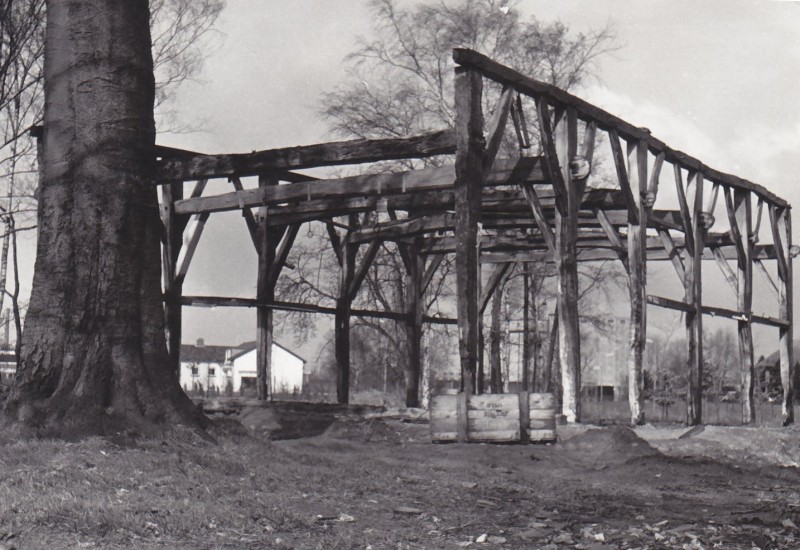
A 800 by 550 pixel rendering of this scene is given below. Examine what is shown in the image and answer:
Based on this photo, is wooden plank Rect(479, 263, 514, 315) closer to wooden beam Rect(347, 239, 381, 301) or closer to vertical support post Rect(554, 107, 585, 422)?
wooden beam Rect(347, 239, 381, 301)

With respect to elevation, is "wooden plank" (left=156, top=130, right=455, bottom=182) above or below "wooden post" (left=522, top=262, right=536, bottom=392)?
above

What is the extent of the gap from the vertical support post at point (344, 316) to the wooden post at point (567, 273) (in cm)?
623

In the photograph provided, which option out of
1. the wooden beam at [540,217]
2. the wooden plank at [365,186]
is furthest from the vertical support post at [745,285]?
the wooden plank at [365,186]

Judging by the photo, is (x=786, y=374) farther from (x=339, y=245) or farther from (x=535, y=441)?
(x=535, y=441)

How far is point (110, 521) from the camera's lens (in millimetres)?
6012

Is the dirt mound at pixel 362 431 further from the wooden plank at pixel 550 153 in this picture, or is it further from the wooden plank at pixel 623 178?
the wooden plank at pixel 623 178

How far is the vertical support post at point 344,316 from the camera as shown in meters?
18.6

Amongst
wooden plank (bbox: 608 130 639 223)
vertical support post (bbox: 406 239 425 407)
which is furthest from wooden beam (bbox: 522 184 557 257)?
vertical support post (bbox: 406 239 425 407)

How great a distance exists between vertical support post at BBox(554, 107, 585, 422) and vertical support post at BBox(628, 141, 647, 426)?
185 cm

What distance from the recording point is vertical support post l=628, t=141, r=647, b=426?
14.6 meters

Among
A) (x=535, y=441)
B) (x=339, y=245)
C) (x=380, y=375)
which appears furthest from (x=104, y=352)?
(x=380, y=375)

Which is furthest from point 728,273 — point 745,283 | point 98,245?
point 98,245

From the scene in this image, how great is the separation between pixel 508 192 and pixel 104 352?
8467 mm

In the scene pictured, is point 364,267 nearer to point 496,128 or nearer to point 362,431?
point 362,431
